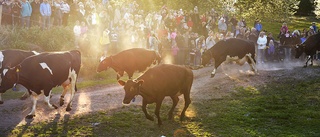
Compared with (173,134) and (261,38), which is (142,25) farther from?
(173,134)

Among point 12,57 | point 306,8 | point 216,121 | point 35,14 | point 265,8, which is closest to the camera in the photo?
point 216,121

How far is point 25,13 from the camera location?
83.3 ft

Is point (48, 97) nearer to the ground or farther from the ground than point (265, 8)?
nearer to the ground

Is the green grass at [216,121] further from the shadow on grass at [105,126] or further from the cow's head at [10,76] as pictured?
the cow's head at [10,76]

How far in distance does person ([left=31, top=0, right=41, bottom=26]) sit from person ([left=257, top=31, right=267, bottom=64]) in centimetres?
1576

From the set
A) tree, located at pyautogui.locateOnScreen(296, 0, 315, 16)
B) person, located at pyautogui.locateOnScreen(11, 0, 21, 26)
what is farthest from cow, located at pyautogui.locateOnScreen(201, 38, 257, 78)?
tree, located at pyautogui.locateOnScreen(296, 0, 315, 16)

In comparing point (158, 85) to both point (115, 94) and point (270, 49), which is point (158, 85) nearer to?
point (115, 94)

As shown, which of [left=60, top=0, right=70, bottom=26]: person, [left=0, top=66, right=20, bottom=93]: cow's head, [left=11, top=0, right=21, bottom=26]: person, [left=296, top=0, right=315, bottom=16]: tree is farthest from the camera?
[left=296, top=0, right=315, bottom=16]: tree

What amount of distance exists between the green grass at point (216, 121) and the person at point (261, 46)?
1177 cm

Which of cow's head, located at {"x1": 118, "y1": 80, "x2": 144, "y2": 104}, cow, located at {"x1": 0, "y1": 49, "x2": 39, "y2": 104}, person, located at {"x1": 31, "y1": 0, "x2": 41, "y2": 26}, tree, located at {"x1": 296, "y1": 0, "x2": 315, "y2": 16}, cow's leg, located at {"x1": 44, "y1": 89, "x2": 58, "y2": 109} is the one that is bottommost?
cow's leg, located at {"x1": 44, "y1": 89, "x2": 58, "y2": 109}

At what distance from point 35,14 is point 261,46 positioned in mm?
16272

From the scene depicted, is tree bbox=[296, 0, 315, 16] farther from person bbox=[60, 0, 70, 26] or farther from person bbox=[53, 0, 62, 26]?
person bbox=[53, 0, 62, 26]

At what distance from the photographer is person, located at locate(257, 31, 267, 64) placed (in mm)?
28047

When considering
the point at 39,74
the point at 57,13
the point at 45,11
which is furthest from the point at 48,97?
the point at 57,13
